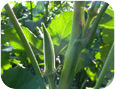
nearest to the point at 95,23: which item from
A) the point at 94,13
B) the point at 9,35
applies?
the point at 94,13

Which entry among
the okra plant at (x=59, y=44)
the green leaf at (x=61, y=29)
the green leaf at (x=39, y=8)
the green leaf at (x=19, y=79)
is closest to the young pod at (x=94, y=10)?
the okra plant at (x=59, y=44)

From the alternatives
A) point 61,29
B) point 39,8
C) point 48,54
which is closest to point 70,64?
point 48,54

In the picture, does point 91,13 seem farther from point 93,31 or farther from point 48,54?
point 48,54

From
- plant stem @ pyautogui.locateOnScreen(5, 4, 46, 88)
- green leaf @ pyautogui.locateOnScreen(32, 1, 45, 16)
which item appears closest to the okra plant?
plant stem @ pyautogui.locateOnScreen(5, 4, 46, 88)

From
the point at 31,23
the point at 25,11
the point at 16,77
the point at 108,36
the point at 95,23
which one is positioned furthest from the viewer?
the point at 25,11

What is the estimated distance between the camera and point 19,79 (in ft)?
2.31

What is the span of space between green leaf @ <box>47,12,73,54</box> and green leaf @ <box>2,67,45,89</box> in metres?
0.15

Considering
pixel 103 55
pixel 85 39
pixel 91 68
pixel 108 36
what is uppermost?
pixel 85 39

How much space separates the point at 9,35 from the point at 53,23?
0.16m

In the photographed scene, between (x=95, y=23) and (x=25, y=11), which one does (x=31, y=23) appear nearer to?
(x=25, y=11)

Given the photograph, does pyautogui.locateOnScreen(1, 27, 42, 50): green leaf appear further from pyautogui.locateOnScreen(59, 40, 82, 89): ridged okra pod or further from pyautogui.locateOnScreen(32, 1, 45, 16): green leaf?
pyautogui.locateOnScreen(32, 1, 45, 16): green leaf

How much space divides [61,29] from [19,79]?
0.76ft

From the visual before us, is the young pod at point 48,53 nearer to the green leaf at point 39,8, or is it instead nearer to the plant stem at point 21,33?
the plant stem at point 21,33

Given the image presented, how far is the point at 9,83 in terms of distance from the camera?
0.69 meters
